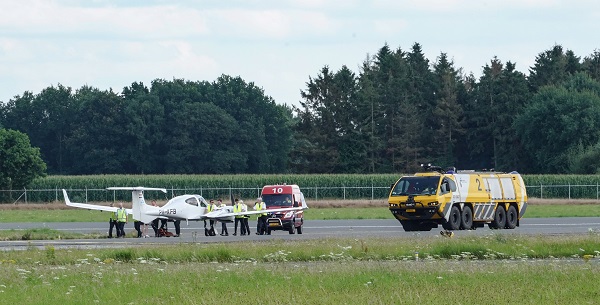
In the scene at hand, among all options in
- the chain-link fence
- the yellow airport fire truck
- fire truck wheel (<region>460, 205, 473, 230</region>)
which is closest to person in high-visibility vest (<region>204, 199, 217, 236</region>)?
the yellow airport fire truck

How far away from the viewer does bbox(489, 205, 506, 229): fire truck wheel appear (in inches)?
1731

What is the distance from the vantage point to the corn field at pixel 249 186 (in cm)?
8562

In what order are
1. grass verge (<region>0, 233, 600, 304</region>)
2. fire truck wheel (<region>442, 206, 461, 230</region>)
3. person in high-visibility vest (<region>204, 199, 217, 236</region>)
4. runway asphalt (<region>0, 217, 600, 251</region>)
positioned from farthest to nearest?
1. person in high-visibility vest (<region>204, 199, 217, 236</region>)
2. fire truck wheel (<region>442, 206, 461, 230</region>)
3. runway asphalt (<region>0, 217, 600, 251</region>)
4. grass verge (<region>0, 233, 600, 304</region>)

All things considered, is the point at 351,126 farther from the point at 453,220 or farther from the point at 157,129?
the point at 453,220

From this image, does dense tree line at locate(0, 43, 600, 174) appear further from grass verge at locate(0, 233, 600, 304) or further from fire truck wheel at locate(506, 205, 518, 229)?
grass verge at locate(0, 233, 600, 304)

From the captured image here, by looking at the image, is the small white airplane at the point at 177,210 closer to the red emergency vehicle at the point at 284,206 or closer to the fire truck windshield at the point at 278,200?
the red emergency vehicle at the point at 284,206

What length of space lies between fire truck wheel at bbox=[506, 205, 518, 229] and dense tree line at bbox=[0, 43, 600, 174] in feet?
216

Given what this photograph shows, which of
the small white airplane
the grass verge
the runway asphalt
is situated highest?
the small white airplane

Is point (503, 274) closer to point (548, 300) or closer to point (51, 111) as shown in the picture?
point (548, 300)

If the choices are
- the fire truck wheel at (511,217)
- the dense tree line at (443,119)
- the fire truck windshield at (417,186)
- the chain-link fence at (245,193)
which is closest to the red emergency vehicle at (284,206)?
the fire truck windshield at (417,186)

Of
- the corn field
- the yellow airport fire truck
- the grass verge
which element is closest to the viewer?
the grass verge

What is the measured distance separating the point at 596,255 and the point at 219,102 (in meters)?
111

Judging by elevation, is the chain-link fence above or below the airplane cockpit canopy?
below

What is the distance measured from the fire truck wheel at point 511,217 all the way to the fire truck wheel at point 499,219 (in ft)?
0.70
